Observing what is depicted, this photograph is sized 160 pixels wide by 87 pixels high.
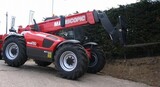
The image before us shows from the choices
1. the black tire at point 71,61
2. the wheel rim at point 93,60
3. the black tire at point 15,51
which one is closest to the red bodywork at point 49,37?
the black tire at point 15,51

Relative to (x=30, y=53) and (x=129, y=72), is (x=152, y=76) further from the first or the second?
(x=30, y=53)

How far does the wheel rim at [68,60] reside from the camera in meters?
11.5

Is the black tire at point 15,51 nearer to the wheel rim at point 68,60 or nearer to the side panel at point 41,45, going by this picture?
the side panel at point 41,45

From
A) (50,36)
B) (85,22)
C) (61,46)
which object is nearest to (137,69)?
(85,22)

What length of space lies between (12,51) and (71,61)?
2521mm

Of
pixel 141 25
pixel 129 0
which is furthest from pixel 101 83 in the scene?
pixel 129 0

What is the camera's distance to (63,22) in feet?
41.7

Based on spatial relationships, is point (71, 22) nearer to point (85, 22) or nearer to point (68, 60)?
point (85, 22)

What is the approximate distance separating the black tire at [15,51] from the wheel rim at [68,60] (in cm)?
162

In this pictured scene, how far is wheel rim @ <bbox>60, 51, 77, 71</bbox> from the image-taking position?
11484 mm

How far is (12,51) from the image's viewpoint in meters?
12.9

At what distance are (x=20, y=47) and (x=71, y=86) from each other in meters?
3.25

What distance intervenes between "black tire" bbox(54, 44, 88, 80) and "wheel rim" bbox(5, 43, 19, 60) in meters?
1.85

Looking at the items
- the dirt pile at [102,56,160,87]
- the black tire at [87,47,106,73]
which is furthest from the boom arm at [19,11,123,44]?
the dirt pile at [102,56,160,87]
